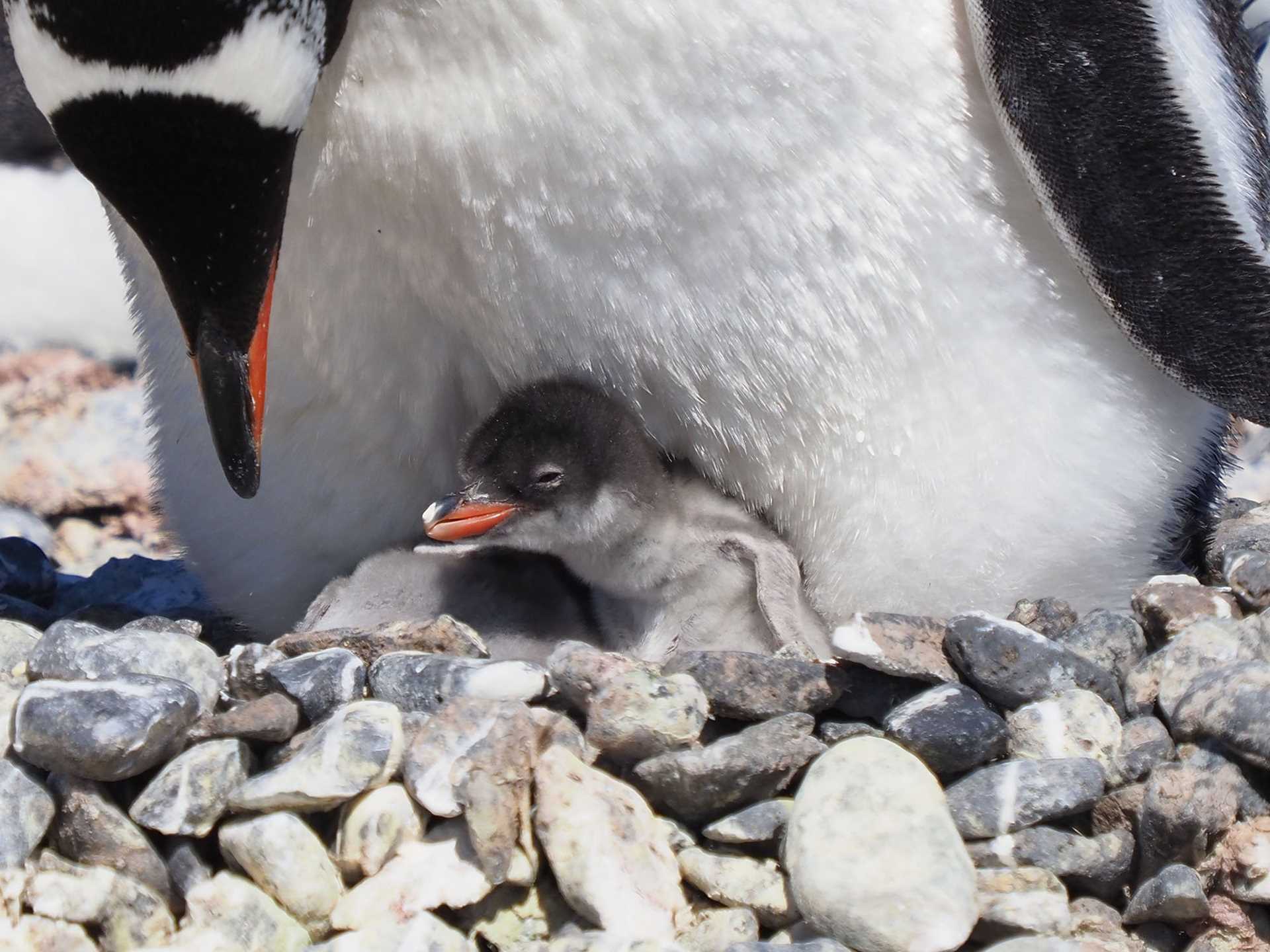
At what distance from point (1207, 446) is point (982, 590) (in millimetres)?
291

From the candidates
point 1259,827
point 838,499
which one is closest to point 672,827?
point 1259,827

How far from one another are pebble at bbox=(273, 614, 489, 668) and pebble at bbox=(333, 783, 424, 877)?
264 millimetres

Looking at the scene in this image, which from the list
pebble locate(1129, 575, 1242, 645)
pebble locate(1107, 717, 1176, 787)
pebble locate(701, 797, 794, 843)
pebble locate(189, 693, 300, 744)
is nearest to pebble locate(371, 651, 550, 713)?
pebble locate(189, 693, 300, 744)

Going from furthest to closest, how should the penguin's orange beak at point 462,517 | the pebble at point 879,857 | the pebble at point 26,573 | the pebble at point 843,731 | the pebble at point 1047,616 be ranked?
the pebble at point 26,573, the penguin's orange beak at point 462,517, the pebble at point 1047,616, the pebble at point 843,731, the pebble at point 879,857

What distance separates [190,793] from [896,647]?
1.77ft

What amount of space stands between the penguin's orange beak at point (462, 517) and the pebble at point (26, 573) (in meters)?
0.67

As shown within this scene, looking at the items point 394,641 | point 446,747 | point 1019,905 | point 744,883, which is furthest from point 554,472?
point 1019,905

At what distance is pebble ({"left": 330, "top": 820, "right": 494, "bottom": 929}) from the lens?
1.08 m

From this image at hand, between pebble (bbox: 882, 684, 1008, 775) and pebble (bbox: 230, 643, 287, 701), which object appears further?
pebble (bbox: 230, 643, 287, 701)

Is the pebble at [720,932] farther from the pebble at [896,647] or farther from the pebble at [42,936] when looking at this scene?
the pebble at [42,936]

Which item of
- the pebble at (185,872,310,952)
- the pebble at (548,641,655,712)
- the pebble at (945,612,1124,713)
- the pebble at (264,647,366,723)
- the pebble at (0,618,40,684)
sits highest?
the pebble at (945,612,1124,713)

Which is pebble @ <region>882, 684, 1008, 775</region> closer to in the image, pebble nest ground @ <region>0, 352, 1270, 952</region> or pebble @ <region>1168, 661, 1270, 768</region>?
pebble nest ground @ <region>0, 352, 1270, 952</region>

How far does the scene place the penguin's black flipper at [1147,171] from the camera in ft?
4.62

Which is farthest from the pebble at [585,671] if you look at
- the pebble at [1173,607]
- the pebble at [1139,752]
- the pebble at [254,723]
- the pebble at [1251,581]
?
the pebble at [1251,581]
